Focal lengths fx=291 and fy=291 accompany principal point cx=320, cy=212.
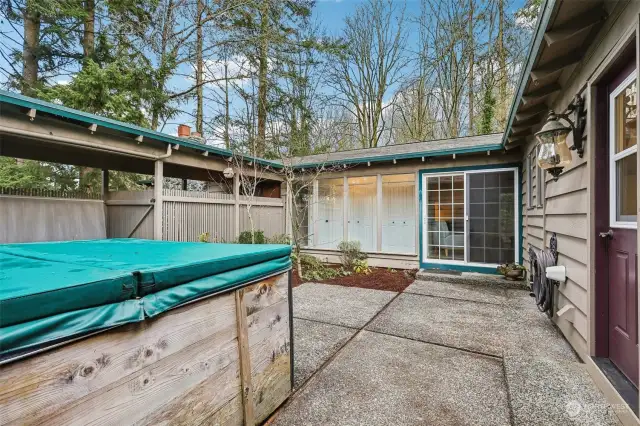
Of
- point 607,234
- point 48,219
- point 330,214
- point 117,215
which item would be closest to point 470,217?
point 330,214

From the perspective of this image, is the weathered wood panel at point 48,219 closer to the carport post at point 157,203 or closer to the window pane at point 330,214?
the carport post at point 157,203

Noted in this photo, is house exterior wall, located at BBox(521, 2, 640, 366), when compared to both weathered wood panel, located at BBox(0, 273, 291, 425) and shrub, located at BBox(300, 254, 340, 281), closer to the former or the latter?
weathered wood panel, located at BBox(0, 273, 291, 425)

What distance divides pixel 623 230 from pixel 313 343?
2521 mm

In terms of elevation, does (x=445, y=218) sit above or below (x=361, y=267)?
above

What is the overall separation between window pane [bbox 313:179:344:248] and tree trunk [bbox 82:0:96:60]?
677cm

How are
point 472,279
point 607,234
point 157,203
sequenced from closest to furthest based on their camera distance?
point 607,234, point 157,203, point 472,279

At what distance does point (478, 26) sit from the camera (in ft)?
33.4

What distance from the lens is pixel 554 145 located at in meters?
2.58

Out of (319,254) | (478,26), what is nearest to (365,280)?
(319,254)

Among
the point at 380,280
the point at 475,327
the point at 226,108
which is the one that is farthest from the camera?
the point at 226,108

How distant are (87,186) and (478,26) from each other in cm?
1311

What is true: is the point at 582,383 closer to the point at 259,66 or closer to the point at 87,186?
the point at 87,186

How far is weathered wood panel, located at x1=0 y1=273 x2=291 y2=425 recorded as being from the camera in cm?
86

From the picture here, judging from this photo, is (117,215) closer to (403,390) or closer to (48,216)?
(48,216)
